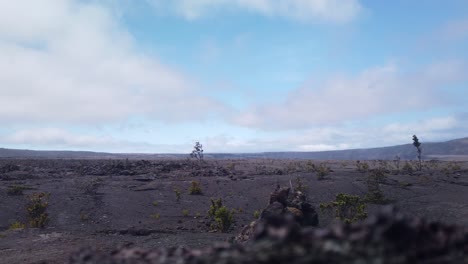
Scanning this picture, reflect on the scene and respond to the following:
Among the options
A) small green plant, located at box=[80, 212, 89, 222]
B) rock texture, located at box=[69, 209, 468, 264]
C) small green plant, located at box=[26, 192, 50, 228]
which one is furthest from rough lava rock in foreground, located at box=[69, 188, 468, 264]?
small green plant, located at box=[80, 212, 89, 222]

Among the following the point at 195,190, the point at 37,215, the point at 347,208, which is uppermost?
the point at 195,190

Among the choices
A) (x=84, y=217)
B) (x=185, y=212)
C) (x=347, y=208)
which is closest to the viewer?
(x=347, y=208)

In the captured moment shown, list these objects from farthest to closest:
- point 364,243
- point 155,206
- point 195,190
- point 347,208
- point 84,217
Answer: point 195,190, point 155,206, point 84,217, point 347,208, point 364,243

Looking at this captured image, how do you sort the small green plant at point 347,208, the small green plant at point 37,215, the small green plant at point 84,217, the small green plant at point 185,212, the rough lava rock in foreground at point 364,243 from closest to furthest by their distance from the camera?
the rough lava rock in foreground at point 364,243 → the small green plant at point 347,208 → the small green plant at point 37,215 → the small green plant at point 84,217 → the small green plant at point 185,212

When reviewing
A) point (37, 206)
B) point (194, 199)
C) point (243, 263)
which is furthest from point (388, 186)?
point (243, 263)

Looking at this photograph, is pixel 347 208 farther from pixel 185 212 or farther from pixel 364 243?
pixel 364 243

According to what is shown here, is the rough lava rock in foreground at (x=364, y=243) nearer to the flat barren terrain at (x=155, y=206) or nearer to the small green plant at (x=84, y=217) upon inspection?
the flat barren terrain at (x=155, y=206)

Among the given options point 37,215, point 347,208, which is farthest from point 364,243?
point 37,215

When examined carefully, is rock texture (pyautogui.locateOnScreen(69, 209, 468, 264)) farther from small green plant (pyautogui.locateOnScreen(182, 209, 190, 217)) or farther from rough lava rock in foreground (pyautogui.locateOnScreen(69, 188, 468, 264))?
small green plant (pyautogui.locateOnScreen(182, 209, 190, 217))

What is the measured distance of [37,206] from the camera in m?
24.7

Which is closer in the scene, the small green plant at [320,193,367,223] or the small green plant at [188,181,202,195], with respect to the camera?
the small green plant at [320,193,367,223]

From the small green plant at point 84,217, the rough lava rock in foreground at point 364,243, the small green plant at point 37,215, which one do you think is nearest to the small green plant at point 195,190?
the small green plant at point 84,217

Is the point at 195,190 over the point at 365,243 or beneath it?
beneath

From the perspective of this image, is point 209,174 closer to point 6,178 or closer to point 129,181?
point 129,181
